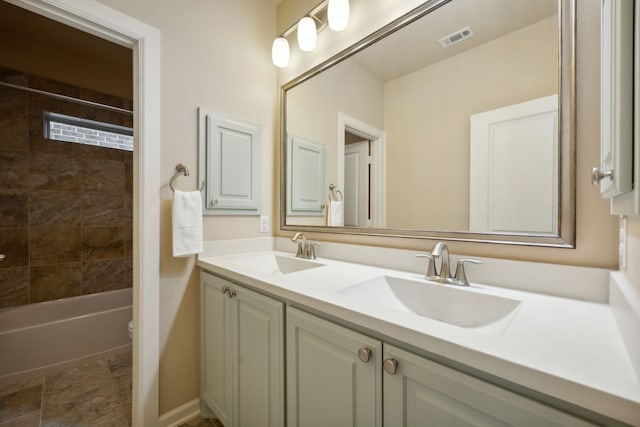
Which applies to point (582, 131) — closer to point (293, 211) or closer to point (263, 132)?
Result: point (293, 211)

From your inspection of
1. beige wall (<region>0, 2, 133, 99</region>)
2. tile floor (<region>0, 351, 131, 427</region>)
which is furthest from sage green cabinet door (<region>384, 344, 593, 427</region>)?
beige wall (<region>0, 2, 133, 99</region>)

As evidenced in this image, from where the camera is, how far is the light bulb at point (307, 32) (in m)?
1.50

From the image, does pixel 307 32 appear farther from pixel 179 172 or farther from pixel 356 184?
pixel 179 172

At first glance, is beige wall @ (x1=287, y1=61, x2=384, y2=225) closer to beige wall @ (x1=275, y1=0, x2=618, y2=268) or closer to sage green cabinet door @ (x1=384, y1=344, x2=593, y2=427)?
beige wall @ (x1=275, y1=0, x2=618, y2=268)

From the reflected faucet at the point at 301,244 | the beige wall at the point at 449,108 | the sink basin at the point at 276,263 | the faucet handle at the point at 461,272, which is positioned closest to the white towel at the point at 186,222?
the sink basin at the point at 276,263

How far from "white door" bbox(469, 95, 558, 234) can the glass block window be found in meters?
3.06

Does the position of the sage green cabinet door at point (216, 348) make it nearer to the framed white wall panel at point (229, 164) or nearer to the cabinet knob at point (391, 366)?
the framed white wall panel at point (229, 164)

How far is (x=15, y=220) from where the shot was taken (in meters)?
2.06

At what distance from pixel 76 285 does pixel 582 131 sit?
344 cm

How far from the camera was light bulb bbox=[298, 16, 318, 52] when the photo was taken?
1.50 metres

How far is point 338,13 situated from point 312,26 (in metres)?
0.24

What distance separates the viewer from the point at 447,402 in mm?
523

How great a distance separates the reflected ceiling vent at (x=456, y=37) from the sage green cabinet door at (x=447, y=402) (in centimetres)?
116

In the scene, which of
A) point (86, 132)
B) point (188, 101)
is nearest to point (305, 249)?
point (188, 101)
